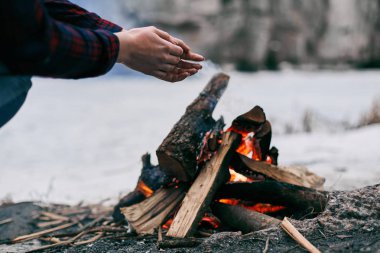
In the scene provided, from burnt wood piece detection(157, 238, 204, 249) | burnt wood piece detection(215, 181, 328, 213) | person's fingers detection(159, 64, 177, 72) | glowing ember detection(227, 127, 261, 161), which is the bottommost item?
burnt wood piece detection(157, 238, 204, 249)

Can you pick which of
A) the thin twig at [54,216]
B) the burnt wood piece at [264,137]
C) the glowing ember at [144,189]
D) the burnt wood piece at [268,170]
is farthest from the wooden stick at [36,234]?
the burnt wood piece at [264,137]

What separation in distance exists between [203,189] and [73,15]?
90 centimetres

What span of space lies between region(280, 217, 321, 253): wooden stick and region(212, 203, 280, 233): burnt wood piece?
0.13 metres

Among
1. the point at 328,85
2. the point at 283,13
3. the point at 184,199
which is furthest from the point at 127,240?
the point at 283,13

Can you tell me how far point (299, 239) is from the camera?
1.56m

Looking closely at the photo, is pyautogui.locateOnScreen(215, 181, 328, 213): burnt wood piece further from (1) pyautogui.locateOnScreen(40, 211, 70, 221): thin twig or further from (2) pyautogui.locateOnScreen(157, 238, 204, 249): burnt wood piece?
(1) pyautogui.locateOnScreen(40, 211, 70, 221): thin twig

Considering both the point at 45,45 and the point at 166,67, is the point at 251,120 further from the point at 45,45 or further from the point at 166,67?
the point at 45,45

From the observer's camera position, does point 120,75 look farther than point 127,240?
Yes

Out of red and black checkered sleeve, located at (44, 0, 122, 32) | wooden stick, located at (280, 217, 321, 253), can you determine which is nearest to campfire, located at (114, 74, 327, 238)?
wooden stick, located at (280, 217, 321, 253)

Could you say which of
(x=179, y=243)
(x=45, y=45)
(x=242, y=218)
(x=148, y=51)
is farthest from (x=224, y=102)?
(x=45, y=45)

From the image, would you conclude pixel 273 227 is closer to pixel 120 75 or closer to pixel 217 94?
pixel 217 94

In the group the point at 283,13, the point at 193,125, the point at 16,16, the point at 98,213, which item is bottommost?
the point at 98,213

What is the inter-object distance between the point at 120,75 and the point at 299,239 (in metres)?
15.6

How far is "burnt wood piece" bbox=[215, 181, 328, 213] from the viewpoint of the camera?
196 cm
